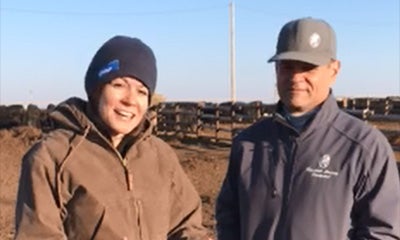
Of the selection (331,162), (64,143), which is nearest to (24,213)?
(64,143)

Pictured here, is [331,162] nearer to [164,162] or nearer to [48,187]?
[164,162]

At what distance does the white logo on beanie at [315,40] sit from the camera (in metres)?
2.78

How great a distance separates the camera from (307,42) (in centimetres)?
278

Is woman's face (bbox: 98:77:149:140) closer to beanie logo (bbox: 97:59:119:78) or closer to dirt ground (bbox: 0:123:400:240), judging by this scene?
beanie logo (bbox: 97:59:119:78)

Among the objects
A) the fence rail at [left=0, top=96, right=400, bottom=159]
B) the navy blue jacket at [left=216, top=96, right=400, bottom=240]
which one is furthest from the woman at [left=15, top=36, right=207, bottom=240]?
the fence rail at [left=0, top=96, right=400, bottom=159]

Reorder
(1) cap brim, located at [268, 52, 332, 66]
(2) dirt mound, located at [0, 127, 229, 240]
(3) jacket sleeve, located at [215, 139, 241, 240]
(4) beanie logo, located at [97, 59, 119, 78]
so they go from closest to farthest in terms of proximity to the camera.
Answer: (4) beanie logo, located at [97, 59, 119, 78], (1) cap brim, located at [268, 52, 332, 66], (3) jacket sleeve, located at [215, 139, 241, 240], (2) dirt mound, located at [0, 127, 229, 240]

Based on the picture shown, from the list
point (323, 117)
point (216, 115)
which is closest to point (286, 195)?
point (323, 117)

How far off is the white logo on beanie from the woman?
2.04ft

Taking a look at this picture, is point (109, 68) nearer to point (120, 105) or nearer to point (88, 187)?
point (120, 105)

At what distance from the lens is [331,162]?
2676mm

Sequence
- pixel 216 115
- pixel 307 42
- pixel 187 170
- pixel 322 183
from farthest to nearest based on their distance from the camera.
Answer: pixel 216 115
pixel 187 170
pixel 307 42
pixel 322 183

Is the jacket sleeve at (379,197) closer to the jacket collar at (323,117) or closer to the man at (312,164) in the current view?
the man at (312,164)

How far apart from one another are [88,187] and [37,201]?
0.59 ft

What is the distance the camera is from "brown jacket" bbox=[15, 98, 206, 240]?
2281 millimetres
